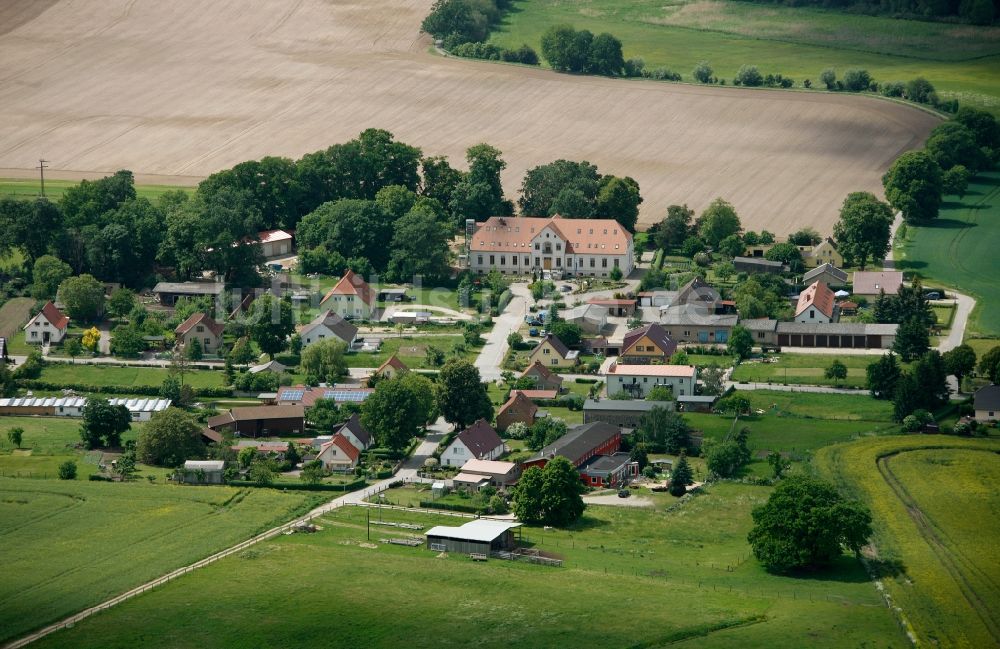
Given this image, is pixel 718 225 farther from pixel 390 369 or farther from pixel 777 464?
pixel 777 464

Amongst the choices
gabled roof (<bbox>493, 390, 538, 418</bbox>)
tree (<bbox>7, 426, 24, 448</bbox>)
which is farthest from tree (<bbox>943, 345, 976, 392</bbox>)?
tree (<bbox>7, 426, 24, 448</bbox>)

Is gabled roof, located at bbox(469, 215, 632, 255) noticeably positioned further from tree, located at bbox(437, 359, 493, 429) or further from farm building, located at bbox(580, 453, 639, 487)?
farm building, located at bbox(580, 453, 639, 487)

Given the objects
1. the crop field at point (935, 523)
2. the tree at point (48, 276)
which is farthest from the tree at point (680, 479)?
the tree at point (48, 276)

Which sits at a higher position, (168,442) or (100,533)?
(168,442)

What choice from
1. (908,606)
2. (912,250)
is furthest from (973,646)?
(912,250)

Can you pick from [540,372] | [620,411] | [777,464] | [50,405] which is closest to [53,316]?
[50,405]

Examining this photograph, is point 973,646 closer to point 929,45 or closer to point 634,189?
point 634,189
